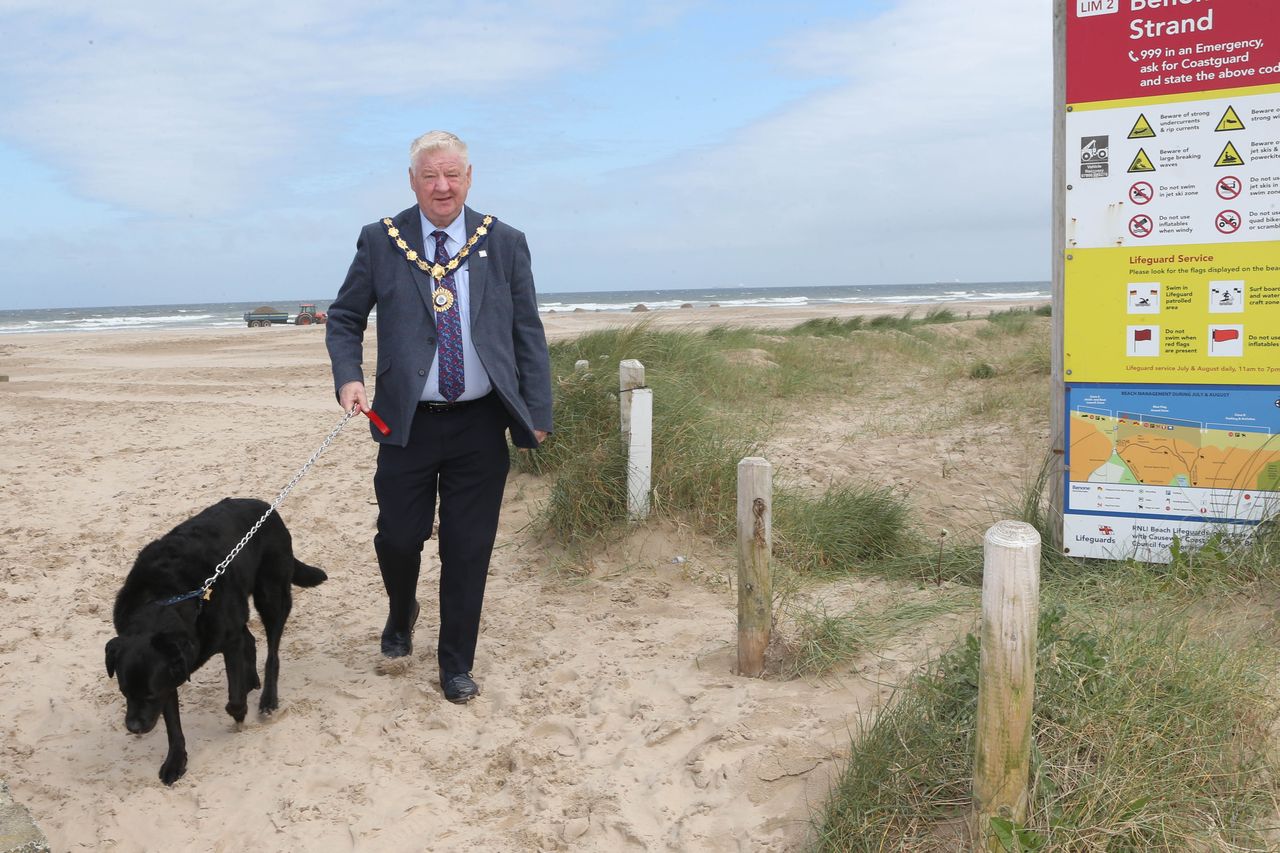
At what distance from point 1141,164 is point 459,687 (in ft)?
12.7

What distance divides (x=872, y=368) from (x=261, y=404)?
26.2ft

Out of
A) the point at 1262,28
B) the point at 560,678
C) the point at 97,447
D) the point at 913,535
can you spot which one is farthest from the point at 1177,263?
the point at 97,447

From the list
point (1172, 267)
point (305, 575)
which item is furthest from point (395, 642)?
point (1172, 267)

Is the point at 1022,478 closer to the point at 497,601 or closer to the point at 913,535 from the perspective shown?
the point at 913,535

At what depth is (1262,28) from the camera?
4383 mm

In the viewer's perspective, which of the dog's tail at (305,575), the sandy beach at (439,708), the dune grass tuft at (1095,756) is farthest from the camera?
the dog's tail at (305,575)

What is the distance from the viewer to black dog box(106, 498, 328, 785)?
11.6ft

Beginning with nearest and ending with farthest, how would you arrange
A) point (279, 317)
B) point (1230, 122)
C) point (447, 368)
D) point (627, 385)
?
point (447, 368) < point (1230, 122) < point (627, 385) < point (279, 317)

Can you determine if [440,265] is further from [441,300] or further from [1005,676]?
[1005,676]

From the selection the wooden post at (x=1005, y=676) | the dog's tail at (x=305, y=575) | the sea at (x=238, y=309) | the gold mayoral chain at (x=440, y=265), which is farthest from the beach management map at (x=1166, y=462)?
the sea at (x=238, y=309)

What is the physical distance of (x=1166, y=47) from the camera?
14.9 ft

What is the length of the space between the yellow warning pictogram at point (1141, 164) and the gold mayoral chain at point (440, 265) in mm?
2977

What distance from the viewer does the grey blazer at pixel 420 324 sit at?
401cm

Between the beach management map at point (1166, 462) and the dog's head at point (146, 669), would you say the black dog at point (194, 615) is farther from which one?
the beach management map at point (1166, 462)
